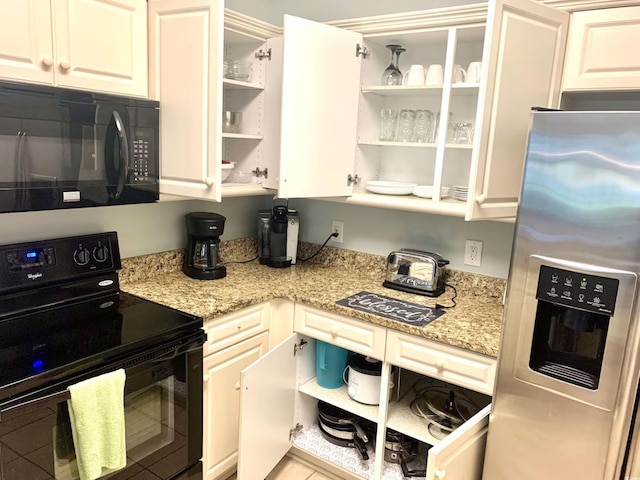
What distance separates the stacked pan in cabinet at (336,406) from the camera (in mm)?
1875

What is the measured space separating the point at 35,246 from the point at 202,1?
3.50 feet

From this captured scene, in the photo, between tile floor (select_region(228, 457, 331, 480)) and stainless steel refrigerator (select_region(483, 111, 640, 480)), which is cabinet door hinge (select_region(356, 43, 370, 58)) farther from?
tile floor (select_region(228, 457, 331, 480))

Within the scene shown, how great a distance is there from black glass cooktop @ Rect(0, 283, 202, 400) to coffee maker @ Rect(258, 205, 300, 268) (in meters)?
0.85

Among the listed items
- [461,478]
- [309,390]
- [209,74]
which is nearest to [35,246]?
[209,74]

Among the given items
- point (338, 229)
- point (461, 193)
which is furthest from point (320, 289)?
point (461, 193)

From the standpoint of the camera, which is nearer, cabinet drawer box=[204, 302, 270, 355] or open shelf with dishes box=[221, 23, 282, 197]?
cabinet drawer box=[204, 302, 270, 355]

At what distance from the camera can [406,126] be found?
2.24m

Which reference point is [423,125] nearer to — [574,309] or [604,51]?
[604,51]

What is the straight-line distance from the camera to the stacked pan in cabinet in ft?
6.15

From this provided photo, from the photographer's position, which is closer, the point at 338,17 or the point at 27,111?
the point at 27,111

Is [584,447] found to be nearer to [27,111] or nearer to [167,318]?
[167,318]

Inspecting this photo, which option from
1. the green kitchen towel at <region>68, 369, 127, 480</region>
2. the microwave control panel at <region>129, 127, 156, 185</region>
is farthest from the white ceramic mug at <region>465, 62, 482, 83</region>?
the green kitchen towel at <region>68, 369, 127, 480</region>

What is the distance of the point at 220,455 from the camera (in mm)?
2072

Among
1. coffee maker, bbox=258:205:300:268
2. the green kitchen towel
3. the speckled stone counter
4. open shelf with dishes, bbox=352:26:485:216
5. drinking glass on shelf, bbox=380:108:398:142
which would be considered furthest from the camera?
coffee maker, bbox=258:205:300:268
